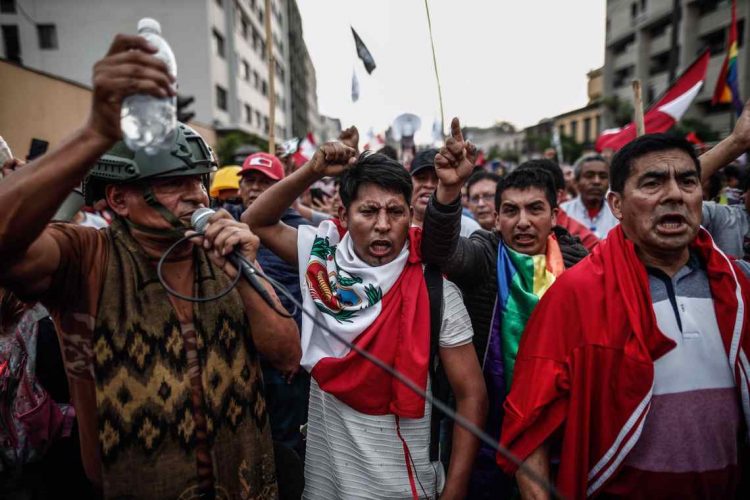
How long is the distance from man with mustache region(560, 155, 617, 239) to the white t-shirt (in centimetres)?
355

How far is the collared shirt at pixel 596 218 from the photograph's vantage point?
16.1 ft

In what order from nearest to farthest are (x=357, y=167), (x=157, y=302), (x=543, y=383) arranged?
(x=157, y=302) < (x=543, y=383) < (x=357, y=167)

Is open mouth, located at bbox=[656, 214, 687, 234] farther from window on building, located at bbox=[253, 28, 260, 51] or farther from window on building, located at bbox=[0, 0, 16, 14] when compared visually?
window on building, located at bbox=[253, 28, 260, 51]

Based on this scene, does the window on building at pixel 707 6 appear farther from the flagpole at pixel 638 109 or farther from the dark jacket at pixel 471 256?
the dark jacket at pixel 471 256

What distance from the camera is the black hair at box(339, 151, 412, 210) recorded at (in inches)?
80.9

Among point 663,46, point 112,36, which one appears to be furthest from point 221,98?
point 663,46

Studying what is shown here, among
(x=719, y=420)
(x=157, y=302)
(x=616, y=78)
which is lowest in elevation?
(x=719, y=420)

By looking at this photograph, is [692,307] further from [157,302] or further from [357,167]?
[157,302]

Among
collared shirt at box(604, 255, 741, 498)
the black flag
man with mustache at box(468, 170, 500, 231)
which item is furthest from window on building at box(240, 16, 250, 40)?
collared shirt at box(604, 255, 741, 498)

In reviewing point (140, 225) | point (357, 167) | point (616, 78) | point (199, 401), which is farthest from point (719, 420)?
point (616, 78)

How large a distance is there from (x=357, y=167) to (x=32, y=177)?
128 cm

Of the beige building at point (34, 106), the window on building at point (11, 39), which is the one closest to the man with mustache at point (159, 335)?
the beige building at point (34, 106)

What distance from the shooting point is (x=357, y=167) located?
2137 mm

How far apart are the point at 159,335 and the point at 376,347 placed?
0.80m
